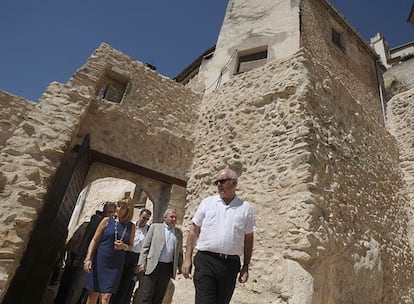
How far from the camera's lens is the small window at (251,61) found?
7.93m

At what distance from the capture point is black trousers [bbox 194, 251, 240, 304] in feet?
8.50

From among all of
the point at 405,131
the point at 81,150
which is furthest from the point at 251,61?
the point at 81,150

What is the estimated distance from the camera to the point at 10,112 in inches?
211

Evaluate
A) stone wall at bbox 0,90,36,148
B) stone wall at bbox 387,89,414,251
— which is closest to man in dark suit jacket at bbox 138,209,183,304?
stone wall at bbox 0,90,36,148

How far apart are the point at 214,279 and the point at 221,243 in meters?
0.31

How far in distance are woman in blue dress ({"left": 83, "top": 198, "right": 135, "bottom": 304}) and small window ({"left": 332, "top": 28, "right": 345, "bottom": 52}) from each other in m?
8.52

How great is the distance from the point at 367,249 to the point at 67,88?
244 inches

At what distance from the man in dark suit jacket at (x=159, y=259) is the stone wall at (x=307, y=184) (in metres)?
1.20

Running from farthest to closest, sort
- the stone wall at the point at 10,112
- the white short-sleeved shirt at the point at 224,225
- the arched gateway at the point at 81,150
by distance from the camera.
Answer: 1. the stone wall at the point at 10,112
2. the arched gateway at the point at 81,150
3. the white short-sleeved shirt at the point at 224,225

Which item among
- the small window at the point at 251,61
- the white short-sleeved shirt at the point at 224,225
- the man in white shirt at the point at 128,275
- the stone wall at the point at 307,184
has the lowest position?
the man in white shirt at the point at 128,275

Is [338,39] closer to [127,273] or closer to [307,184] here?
[307,184]

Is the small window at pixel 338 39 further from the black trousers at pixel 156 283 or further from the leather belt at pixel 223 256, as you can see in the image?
the leather belt at pixel 223 256

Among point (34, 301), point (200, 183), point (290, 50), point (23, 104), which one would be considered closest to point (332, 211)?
point (200, 183)

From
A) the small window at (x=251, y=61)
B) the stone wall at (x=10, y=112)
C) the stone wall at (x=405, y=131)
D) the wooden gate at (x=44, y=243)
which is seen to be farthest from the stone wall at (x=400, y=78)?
the stone wall at (x=10, y=112)
